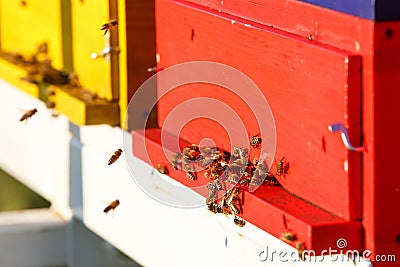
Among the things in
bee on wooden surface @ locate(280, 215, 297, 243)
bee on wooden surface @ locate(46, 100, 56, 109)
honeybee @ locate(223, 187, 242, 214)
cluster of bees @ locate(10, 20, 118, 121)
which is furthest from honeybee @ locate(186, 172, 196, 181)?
bee on wooden surface @ locate(46, 100, 56, 109)

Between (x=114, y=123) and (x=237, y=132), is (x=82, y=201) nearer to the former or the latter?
(x=114, y=123)

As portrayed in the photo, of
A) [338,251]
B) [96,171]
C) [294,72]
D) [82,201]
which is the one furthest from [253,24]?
[82,201]

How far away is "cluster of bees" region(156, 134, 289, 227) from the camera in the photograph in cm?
347

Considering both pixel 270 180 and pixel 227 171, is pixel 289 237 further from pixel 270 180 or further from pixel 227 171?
pixel 227 171

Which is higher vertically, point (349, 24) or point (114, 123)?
point (349, 24)

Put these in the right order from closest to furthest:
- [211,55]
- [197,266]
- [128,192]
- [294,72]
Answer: [294,72], [211,55], [197,266], [128,192]

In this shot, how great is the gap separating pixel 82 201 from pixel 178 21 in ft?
5.10

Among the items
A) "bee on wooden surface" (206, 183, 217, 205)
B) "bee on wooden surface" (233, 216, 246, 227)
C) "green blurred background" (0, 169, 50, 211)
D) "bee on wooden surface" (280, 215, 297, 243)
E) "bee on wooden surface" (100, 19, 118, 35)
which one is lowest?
"green blurred background" (0, 169, 50, 211)

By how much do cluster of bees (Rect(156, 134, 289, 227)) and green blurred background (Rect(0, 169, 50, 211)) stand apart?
12.5ft

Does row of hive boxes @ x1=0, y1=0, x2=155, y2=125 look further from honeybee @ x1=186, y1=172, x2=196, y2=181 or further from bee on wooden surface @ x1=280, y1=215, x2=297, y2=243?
bee on wooden surface @ x1=280, y1=215, x2=297, y2=243

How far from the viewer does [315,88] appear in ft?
10.4

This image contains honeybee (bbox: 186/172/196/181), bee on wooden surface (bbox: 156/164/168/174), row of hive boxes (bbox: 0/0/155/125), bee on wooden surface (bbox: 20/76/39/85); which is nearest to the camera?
honeybee (bbox: 186/172/196/181)

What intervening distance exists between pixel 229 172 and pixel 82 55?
1.78 m

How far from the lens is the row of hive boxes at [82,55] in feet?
15.1
